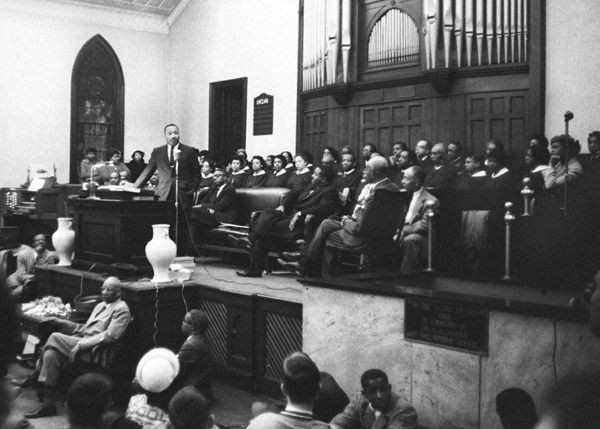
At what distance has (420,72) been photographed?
9328 mm

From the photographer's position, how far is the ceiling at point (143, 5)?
14.2 meters

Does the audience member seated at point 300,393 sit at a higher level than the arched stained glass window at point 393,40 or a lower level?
lower

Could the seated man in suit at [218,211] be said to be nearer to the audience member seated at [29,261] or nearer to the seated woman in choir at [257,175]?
the seated woman in choir at [257,175]

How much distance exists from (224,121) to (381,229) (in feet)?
26.2

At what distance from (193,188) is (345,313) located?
4.30 meters

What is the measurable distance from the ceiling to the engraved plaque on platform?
39.5 ft

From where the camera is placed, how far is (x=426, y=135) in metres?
9.34

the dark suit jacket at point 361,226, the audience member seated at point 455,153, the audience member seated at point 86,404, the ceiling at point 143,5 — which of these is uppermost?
the ceiling at point 143,5

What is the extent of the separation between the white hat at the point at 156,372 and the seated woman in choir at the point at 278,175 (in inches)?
231

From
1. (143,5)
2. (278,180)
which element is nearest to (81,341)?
(278,180)

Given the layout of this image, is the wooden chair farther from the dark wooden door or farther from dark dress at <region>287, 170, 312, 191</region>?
the dark wooden door

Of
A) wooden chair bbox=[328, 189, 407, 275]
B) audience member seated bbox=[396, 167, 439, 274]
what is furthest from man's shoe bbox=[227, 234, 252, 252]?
audience member seated bbox=[396, 167, 439, 274]

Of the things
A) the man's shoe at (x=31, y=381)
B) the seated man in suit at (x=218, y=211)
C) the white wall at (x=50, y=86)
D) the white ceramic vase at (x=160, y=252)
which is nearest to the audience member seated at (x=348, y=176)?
the seated man in suit at (x=218, y=211)

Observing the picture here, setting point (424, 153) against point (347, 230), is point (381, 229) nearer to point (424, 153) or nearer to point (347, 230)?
point (347, 230)
